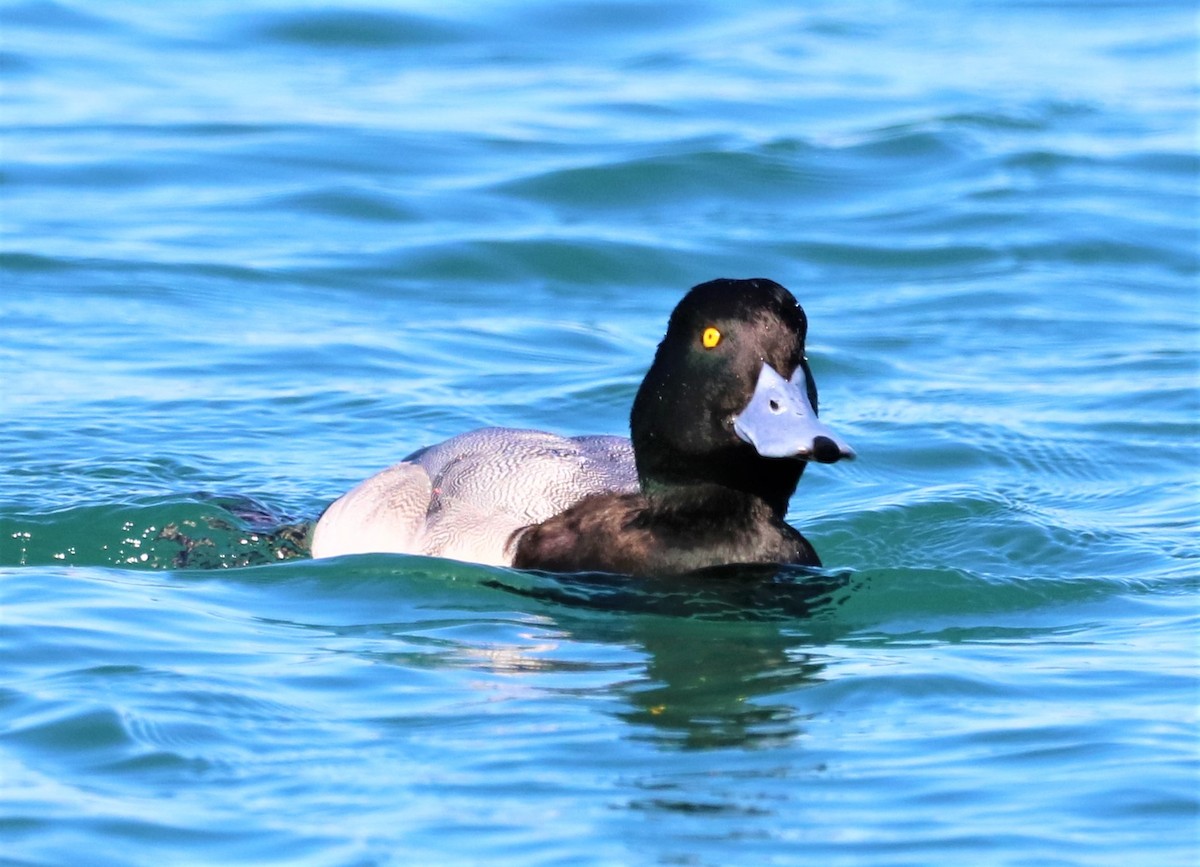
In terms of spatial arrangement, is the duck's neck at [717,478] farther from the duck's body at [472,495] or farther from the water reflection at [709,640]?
the duck's body at [472,495]

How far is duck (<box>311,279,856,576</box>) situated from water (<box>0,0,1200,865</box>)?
0.17 meters

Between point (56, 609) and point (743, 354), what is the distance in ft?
7.90

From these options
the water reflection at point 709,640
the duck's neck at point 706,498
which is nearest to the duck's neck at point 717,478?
the duck's neck at point 706,498

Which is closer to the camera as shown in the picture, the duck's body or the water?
the water

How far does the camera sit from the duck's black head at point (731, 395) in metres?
6.78

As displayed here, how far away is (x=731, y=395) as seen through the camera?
6.86m

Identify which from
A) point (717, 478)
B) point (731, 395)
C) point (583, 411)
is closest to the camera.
Answer: point (731, 395)

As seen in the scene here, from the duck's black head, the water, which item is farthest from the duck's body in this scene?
the duck's black head

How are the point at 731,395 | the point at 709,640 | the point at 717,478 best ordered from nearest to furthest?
the point at 709,640 < the point at 731,395 < the point at 717,478

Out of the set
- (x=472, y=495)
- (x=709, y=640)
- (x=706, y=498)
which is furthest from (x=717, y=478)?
(x=472, y=495)

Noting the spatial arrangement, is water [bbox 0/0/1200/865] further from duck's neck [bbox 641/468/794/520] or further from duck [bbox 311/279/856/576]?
duck's neck [bbox 641/468/794/520]

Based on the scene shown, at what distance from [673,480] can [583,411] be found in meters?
3.72

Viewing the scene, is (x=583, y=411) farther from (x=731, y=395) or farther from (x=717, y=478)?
(x=731, y=395)

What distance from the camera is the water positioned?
208 inches
